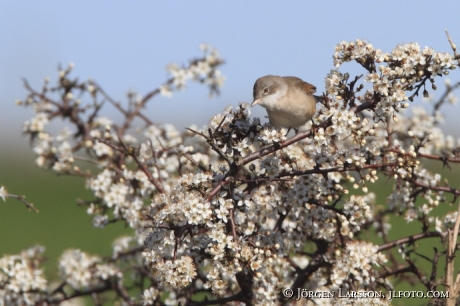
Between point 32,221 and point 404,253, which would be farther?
point 32,221

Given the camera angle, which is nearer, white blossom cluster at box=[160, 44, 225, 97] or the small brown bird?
the small brown bird

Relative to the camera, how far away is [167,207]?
11.5 ft

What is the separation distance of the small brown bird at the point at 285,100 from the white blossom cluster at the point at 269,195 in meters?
0.31

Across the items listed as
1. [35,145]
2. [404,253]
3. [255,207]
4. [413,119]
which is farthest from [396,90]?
[35,145]

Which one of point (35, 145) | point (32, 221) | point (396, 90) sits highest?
point (32, 221)

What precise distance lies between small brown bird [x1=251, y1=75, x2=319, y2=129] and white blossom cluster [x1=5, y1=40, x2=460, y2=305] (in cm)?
31

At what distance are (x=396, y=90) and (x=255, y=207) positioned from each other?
3.95 ft

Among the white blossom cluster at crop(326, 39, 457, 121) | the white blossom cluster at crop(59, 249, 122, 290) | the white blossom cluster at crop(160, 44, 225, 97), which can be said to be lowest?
the white blossom cluster at crop(59, 249, 122, 290)

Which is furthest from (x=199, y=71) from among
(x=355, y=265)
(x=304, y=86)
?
(x=355, y=265)

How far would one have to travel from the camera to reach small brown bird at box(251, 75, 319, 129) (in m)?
4.78

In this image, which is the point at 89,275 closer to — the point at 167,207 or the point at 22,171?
the point at 167,207

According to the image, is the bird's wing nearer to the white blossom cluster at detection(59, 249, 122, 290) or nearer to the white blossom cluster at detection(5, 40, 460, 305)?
the white blossom cluster at detection(5, 40, 460, 305)

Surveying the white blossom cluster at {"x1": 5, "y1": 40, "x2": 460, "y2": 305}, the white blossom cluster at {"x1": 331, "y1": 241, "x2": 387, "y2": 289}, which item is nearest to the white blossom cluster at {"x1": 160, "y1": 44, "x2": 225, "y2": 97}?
the white blossom cluster at {"x1": 5, "y1": 40, "x2": 460, "y2": 305}

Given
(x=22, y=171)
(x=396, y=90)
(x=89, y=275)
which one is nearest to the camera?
(x=396, y=90)
